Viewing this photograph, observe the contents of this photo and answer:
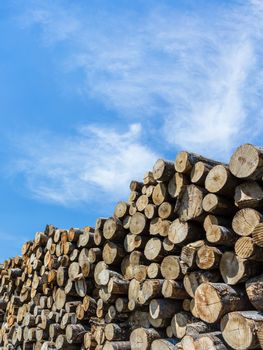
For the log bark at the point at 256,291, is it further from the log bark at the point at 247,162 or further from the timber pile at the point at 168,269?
the log bark at the point at 247,162

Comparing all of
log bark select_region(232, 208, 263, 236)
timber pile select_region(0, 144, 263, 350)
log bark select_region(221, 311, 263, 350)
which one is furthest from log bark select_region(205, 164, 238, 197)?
log bark select_region(221, 311, 263, 350)

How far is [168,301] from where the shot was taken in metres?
4.71

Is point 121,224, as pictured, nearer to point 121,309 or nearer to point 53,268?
point 121,309

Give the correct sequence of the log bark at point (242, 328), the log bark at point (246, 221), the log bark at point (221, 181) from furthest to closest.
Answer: the log bark at point (221, 181)
the log bark at point (246, 221)
the log bark at point (242, 328)

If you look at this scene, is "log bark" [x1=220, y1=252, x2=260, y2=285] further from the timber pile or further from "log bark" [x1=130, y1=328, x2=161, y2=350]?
"log bark" [x1=130, y1=328, x2=161, y2=350]

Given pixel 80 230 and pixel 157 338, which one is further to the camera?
pixel 80 230

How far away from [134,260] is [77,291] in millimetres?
1357

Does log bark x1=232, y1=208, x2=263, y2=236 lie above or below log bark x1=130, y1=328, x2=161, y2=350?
above

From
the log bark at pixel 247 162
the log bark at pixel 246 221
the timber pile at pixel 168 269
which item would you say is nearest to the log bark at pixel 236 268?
the timber pile at pixel 168 269

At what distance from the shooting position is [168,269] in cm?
468

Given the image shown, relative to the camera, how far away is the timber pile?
392 cm

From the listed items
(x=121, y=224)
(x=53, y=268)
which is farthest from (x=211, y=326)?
(x=53, y=268)

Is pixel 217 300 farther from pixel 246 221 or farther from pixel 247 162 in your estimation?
pixel 247 162

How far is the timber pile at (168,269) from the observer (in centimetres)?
392
